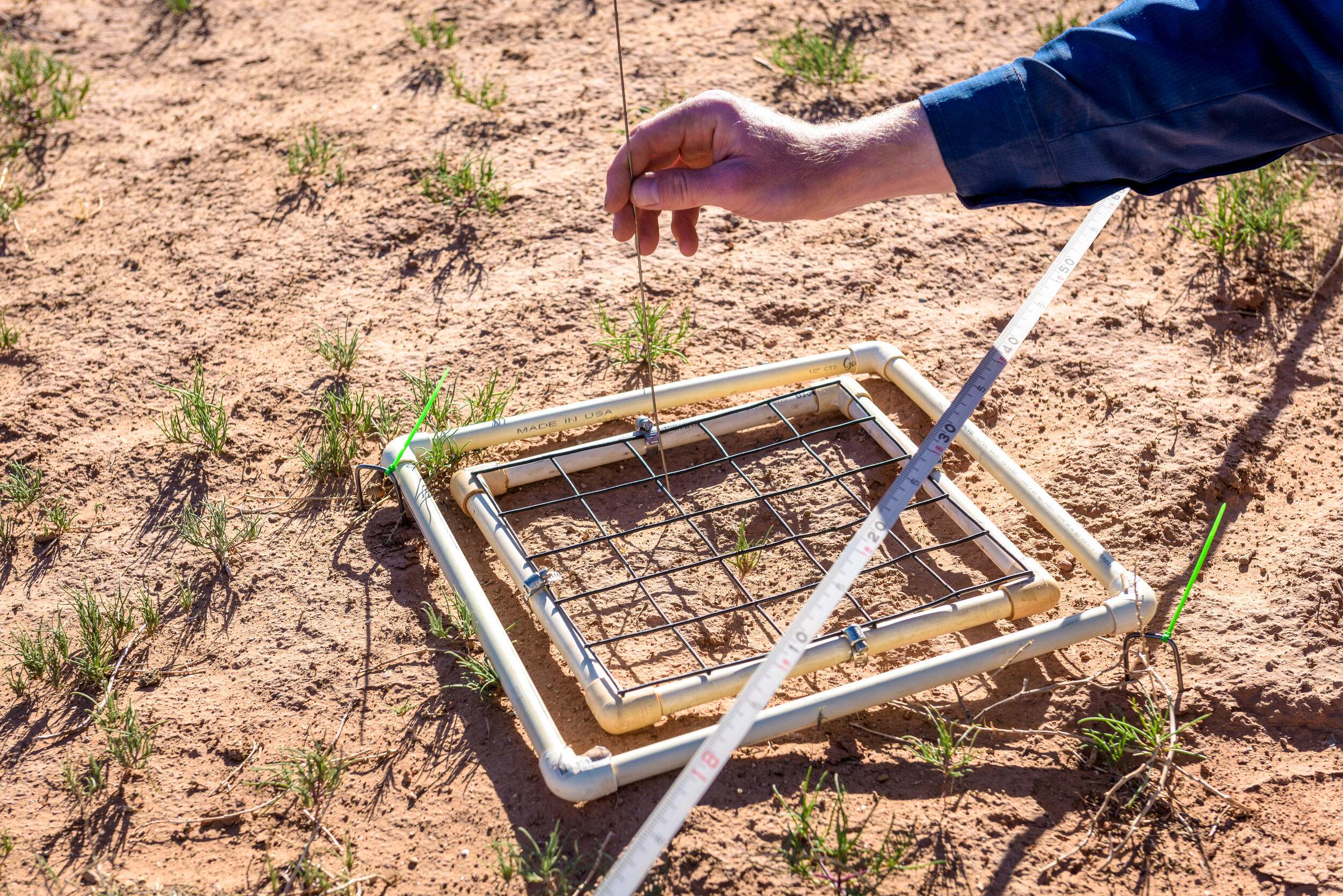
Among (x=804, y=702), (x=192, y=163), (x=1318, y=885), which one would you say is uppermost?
(x=192, y=163)

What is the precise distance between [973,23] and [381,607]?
382 cm

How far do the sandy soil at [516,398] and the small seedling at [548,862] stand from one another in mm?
43

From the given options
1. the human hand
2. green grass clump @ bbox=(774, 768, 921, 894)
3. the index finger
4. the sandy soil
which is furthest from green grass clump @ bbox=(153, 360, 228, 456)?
green grass clump @ bbox=(774, 768, 921, 894)

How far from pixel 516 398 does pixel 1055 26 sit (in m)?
3.08

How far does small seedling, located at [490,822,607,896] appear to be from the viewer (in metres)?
2.18

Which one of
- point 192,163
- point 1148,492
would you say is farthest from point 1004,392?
point 192,163

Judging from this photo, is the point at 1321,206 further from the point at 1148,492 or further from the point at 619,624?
the point at 619,624

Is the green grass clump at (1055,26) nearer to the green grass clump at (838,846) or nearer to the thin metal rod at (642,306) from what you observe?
the thin metal rod at (642,306)

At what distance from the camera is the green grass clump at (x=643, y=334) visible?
3494 mm

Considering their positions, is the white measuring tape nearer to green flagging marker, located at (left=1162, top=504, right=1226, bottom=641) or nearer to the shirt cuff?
the shirt cuff

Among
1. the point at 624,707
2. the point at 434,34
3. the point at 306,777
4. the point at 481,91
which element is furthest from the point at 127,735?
the point at 434,34

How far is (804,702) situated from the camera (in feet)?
7.79

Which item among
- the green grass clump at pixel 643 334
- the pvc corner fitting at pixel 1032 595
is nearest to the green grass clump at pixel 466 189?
the green grass clump at pixel 643 334

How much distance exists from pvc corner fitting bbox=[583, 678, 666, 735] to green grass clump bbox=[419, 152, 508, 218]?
2217 millimetres
